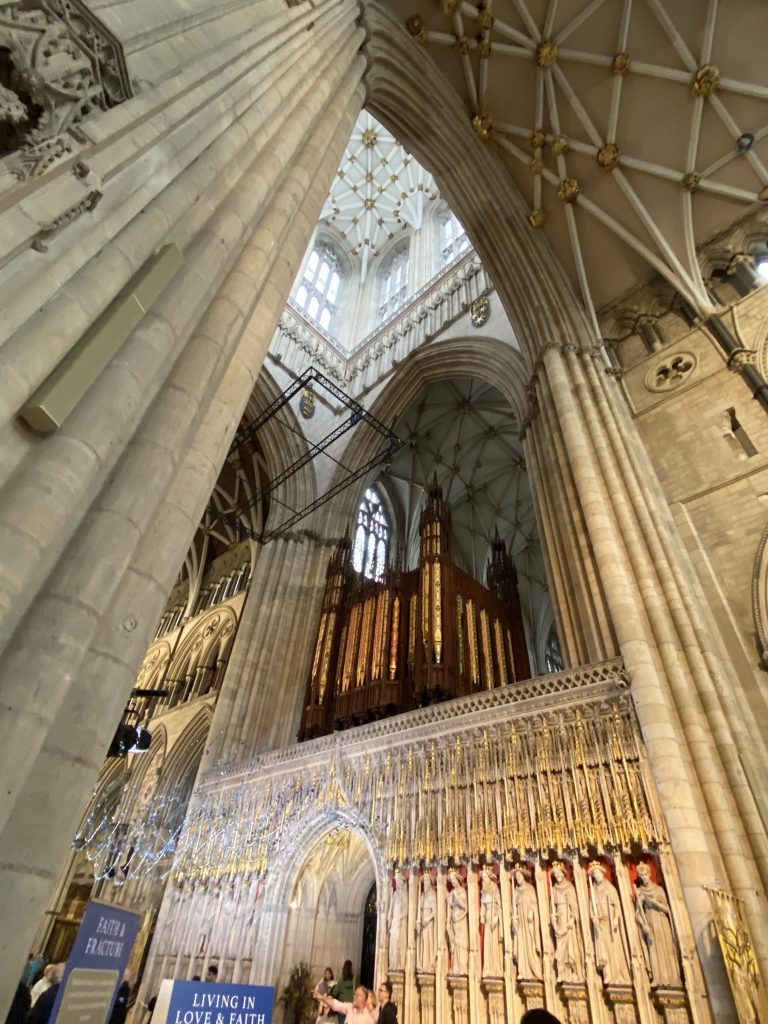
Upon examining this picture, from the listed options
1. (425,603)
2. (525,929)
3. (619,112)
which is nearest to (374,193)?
(619,112)

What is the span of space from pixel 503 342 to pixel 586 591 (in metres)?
7.89

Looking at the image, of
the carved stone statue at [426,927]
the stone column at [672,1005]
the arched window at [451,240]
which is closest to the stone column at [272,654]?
the carved stone statue at [426,927]

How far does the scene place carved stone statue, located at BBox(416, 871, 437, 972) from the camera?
5600mm

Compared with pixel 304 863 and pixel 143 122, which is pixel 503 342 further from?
pixel 304 863

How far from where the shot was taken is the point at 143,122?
3455 millimetres

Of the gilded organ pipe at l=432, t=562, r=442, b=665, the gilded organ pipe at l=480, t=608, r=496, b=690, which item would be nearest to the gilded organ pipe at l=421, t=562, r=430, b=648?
the gilded organ pipe at l=432, t=562, r=442, b=665

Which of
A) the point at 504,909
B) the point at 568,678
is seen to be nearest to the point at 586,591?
the point at 568,678

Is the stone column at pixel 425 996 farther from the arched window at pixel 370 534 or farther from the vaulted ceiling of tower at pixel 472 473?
the vaulted ceiling of tower at pixel 472 473

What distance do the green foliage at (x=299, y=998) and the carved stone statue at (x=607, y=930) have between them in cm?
411

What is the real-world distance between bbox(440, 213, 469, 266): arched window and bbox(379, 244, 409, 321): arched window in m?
1.75

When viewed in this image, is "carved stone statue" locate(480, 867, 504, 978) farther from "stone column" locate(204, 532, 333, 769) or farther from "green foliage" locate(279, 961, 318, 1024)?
"stone column" locate(204, 532, 333, 769)

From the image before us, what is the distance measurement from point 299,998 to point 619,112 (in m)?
15.0

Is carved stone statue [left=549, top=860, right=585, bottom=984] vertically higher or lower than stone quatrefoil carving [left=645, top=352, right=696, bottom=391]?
lower

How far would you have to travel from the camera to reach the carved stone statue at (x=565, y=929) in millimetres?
4797
